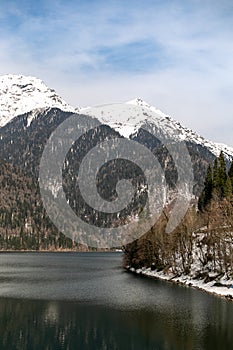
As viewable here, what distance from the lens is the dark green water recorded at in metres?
54.7

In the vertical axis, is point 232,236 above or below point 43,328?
above

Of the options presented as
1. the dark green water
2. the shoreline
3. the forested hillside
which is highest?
the forested hillside

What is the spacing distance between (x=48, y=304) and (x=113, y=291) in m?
21.8

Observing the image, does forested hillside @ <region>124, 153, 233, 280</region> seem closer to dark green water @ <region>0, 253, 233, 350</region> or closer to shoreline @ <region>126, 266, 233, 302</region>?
shoreline @ <region>126, 266, 233, 302</region>

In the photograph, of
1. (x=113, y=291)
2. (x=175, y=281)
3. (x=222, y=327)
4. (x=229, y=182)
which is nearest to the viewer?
(x=222, y=327)

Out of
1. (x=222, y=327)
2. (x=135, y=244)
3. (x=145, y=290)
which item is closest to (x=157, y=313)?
(x=222, y=327)

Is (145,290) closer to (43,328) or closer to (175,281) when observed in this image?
(175,281)

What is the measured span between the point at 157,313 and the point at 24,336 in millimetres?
23059

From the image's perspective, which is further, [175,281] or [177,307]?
[175,281]

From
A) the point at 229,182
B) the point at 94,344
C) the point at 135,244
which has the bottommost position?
the point at 94,344

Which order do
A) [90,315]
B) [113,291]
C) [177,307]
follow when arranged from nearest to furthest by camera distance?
1. [90,315]
2. [177,307]
3. [113,291]

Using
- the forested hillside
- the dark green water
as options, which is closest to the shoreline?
the forested hillside

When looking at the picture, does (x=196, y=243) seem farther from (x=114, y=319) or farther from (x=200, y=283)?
(x=114, y=319)

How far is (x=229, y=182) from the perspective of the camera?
148500mm
